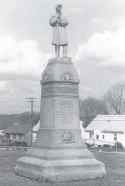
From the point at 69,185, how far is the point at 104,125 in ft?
162

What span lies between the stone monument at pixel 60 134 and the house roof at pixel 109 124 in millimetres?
43899

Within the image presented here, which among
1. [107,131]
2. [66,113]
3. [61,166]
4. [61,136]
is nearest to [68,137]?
[61,136]

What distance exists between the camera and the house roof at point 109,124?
61634 millimetres

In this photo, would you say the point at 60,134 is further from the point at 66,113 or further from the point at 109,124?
the point at 109,124

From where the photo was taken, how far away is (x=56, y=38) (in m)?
18.1

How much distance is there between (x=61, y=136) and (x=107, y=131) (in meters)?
45.5

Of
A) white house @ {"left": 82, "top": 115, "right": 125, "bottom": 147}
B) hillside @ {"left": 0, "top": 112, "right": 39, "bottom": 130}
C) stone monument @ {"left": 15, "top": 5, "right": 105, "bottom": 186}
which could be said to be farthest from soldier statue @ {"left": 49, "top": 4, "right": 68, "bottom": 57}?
hillside @ {"left": 0, "top": 112, "right": 39, "bottom": 130}

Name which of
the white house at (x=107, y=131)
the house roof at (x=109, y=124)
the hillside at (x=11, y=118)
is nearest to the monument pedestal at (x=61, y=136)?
the white house at (x=107, y=131)

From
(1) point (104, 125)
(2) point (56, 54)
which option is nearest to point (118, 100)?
(1) point (104, 125)

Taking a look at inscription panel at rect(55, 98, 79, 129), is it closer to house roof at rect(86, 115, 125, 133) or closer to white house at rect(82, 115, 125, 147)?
white house at rect(82, 115, 125, 147)

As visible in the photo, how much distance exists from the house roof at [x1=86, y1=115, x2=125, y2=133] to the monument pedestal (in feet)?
144

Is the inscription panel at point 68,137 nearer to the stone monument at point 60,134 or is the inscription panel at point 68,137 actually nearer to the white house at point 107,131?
the stone monument at point 60,134

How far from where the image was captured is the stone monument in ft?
53.6

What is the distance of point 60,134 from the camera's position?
55.7 ft
